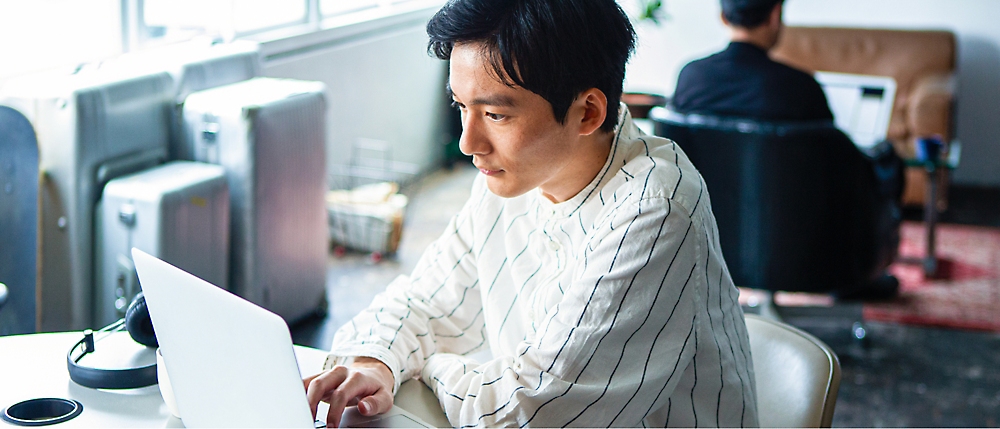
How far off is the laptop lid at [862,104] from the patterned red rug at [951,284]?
2.17 feet

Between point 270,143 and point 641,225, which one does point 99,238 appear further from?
point 641,225

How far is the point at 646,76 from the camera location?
6141 mm

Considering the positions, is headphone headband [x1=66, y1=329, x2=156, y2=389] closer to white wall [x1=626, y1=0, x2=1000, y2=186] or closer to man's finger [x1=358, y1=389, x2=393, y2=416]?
man's finger [x1=358, y1=389, x2=393, y2=416]

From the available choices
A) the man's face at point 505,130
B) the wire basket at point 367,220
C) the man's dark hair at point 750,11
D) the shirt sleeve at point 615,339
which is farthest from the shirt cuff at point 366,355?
the wire basket at point 367,220

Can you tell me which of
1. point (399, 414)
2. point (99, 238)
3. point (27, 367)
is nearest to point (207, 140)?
point (99, 238)

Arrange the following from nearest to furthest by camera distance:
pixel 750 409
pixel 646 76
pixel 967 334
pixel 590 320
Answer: pixel 590 320
pixel 750 409
pixel 967 334
pixel 646 76

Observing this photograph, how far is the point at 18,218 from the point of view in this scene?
1977mm

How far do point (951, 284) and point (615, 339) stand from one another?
3235 mm

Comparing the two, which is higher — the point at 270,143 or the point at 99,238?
the point at 270,143

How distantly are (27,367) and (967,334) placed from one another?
3.09 meters

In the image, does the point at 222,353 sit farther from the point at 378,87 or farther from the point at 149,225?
the point at 378,87

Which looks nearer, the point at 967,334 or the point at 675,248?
the point at 675,248

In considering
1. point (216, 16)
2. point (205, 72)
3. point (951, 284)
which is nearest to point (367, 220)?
point (216, 16)

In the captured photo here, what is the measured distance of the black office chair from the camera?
107 inches
